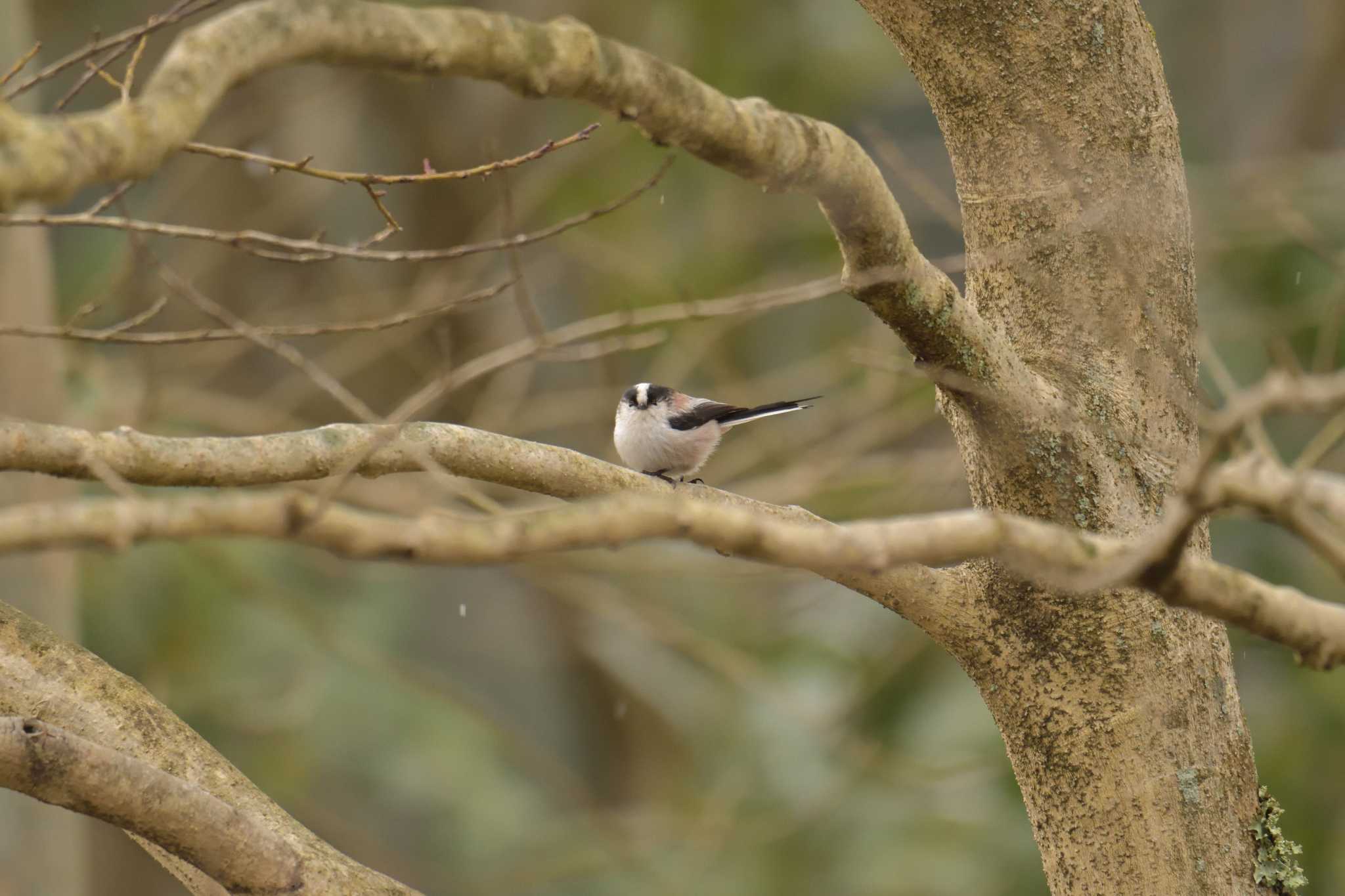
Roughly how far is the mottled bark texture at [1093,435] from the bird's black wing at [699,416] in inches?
70.5

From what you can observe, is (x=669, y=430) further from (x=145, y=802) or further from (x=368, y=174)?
(x=145, y=802)

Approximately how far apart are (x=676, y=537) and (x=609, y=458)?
18.0 ft

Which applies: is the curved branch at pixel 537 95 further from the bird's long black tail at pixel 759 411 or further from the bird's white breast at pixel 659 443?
the bird's white breast at pixel 659 443

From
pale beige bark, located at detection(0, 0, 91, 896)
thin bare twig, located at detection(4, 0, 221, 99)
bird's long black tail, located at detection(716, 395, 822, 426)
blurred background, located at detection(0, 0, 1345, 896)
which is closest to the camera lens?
thin bare twig, located at detection(4, 0, 221, 99)

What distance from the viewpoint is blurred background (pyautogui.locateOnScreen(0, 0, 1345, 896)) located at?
646 centimetres

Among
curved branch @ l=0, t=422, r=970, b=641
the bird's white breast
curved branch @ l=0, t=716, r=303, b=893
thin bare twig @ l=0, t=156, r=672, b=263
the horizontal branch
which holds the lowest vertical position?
curved branch @ l=0, t=716, r=303, b=893

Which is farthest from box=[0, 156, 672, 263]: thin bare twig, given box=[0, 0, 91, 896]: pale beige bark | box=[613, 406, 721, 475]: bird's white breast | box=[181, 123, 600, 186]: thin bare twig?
box=[0, 0, 91, 896]: pale beige bark

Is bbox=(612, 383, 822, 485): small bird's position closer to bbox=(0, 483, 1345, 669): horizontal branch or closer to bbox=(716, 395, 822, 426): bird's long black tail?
bbox=(716, 395, 822, 426): bird's long black tail

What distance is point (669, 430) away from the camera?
444cm

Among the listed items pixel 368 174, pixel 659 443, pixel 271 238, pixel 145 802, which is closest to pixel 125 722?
pixel 145 802

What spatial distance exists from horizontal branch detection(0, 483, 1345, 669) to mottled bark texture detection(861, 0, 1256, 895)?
0.74 metres

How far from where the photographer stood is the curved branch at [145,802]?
7.14 feet

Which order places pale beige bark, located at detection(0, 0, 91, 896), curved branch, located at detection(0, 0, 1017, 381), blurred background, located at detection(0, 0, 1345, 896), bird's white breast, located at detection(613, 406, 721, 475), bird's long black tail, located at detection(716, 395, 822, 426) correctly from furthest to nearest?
blurred background, located at detection(0, 0, 1345, 896)
pale beige bark, located at detection(0, 0, 91, 896)
bird's white breast, located at detection(613, 406, 721, 475)
bird's long black tail, located at detection(716, 395, 822, 426)
curved branch, located at detection(0, 0, 1017, 381)

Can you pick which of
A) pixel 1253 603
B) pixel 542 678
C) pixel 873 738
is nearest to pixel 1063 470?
pixel 1253 603
